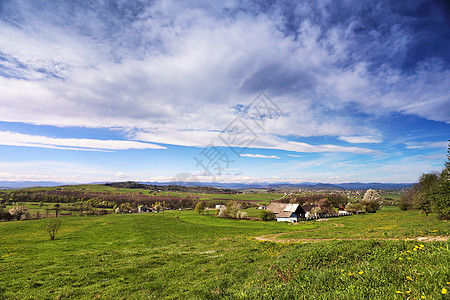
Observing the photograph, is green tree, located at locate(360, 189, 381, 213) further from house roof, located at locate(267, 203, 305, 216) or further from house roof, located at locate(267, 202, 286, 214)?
house roof, located at locate(267, 202, 286, 214)

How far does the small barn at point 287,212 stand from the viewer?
81.1 metres

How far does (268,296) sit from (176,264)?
14.2 meters

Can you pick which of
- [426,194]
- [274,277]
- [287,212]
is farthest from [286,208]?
[274,277]

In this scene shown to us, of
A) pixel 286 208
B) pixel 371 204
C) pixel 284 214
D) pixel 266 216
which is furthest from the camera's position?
pixel 371 204

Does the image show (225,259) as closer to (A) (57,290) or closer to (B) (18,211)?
(A) (57,290)

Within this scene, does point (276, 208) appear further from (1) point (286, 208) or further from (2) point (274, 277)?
(2) point (274, 277)

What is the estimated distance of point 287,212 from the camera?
8325 cm

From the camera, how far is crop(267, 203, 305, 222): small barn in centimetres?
8112

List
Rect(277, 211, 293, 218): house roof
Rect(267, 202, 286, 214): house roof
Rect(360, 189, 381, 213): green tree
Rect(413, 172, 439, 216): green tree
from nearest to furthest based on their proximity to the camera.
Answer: Rect(413, 172, 439, 216): green tree → Rect(277, 211, 293, 218): house roof → Rect(267, 202, 286, 214): house roof → Rect(360, 189, 381, 213): green tree

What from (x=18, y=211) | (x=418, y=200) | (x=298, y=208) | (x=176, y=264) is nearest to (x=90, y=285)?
(x=176, y=264)

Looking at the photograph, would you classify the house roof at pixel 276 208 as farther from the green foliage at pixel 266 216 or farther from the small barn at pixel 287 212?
the green foliage at pixel 266 216

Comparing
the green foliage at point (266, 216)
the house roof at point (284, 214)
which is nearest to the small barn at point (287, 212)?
the house roof at point (284, 214)

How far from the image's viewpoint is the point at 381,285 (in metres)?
5.73

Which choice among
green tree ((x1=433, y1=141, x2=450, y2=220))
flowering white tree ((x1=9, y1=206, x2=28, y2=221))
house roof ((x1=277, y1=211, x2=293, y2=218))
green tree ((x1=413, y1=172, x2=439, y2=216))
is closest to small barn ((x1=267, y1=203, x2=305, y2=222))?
house roof ((x1=277, y1=211, x2=293, y2=218))
